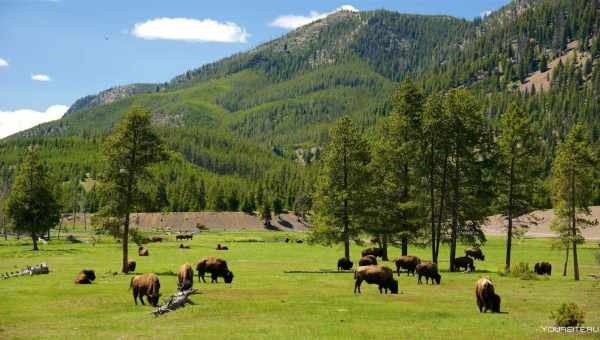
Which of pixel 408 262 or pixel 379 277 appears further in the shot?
pixel 408 262

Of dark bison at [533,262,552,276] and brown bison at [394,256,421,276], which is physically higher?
brown bison at [394,256,421,276]

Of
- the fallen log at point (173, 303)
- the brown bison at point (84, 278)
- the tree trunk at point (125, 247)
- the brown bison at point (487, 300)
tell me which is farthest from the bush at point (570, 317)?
the tree trunk at point (125, 247)

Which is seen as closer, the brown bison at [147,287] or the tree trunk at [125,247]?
the brown bison at [147,287]

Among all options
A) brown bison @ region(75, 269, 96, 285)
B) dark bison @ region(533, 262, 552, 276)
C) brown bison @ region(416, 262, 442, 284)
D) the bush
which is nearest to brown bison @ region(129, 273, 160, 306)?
brown bison @ region(75, 269, 96, 285)

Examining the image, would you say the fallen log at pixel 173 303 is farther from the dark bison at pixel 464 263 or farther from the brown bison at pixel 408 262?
the dark bison at pixel 464 263

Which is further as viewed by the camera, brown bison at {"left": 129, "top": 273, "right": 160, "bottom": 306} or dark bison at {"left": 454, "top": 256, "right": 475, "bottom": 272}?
dark bison at {"left": 454, "top": 256, "right": 475, "bottom": 272}

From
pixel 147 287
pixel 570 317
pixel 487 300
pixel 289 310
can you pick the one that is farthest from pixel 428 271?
pixel 147 287

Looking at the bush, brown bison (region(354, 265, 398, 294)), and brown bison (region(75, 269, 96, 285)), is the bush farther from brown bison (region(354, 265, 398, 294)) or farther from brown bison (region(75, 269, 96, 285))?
brown bison (region(75, 269, 96, 285))

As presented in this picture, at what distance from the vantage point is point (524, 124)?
54156 millimetres

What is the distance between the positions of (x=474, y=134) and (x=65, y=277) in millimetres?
A: 38505

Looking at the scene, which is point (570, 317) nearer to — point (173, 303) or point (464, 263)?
point (173, 303)

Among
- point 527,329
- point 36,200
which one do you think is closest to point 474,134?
point 527,329

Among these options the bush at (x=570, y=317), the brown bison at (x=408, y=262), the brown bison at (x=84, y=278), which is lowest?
the brown bison at (x=84, y=278)

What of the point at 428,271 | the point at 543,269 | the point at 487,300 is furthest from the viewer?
the point at 543,269
